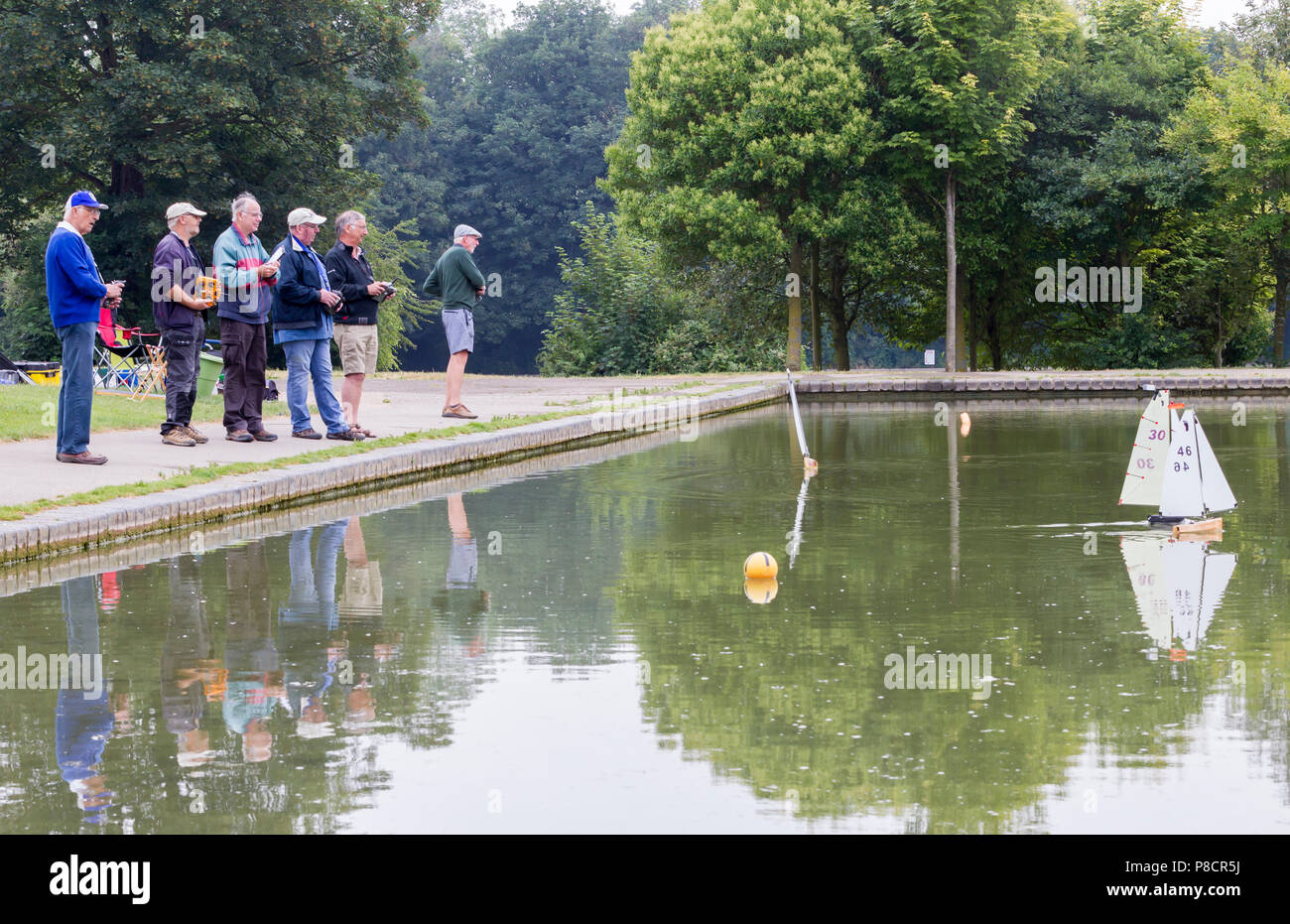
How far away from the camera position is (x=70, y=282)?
11883 millimetres

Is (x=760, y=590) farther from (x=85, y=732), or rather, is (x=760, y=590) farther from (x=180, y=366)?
(x=180, y=366)

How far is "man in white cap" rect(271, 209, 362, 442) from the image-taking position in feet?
45.1

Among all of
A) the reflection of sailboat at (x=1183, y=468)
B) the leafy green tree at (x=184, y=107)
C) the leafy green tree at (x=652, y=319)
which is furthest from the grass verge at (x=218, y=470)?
the leafy green tree at (x=652, y=319)

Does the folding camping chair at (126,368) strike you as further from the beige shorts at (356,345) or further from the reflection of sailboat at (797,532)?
the reflection of sailboat at (797,532)

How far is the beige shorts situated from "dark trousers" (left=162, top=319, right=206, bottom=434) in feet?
4.87

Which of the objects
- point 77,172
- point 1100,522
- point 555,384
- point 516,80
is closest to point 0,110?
point 77,172

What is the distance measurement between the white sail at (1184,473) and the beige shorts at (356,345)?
725cm

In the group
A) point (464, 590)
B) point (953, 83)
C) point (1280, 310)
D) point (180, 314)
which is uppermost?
point (953, 83)

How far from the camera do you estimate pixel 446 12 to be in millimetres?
99375

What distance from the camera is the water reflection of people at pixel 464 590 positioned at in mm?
7273

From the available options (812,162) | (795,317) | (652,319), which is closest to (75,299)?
(812,162)

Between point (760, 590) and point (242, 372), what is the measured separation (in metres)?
7.33
